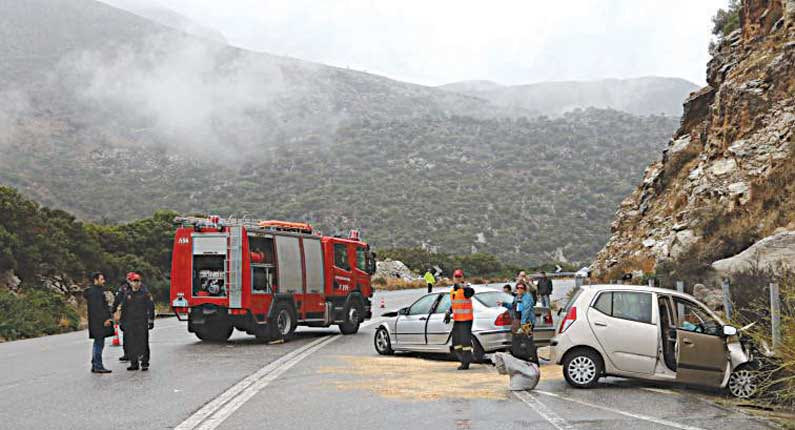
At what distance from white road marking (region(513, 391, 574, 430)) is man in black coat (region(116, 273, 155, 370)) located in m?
6.49

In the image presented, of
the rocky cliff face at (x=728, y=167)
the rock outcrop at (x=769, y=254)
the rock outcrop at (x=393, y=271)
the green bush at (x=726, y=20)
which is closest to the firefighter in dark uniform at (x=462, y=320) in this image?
the rock outcrop at (x=769, y=254)

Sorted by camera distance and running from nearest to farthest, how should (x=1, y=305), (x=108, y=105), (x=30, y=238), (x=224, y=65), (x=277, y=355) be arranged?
(x=277, y=355) → (x=1, y=305) → (x=30, y=238) → (x=108, y=105) → (x=224, y=65)

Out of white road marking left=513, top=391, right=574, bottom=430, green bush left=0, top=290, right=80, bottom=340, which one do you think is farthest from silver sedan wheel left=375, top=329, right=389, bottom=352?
green bush left=0, top=290, right=80, bottom=340

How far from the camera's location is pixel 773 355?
10.8 m

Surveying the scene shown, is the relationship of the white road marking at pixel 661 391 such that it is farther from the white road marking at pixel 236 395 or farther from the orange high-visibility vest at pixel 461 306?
the white road marking at pixel 236 395

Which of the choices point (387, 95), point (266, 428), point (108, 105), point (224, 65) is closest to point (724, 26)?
point (266, 428)

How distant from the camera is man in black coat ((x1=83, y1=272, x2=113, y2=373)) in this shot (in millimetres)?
14102

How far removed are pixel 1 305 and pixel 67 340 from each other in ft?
15.3

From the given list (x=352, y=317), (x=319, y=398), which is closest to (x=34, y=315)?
(x=352, y=317)

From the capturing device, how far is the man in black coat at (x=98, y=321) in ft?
46.3

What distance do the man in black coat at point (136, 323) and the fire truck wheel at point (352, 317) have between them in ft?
27.1

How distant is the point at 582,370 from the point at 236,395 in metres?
4.76

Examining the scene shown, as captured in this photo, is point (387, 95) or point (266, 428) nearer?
point (266, 428)

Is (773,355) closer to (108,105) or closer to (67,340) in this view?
(67,340)
